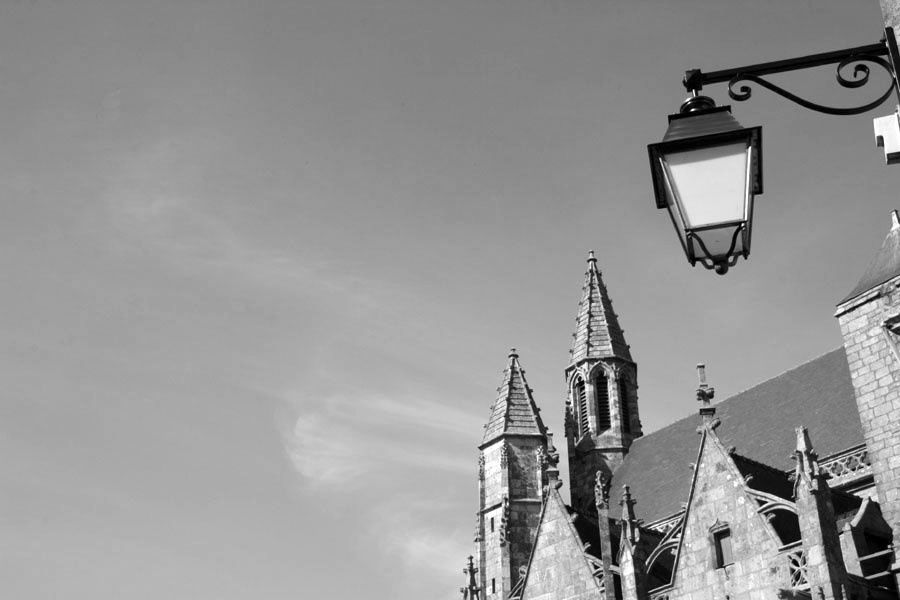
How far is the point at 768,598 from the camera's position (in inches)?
718

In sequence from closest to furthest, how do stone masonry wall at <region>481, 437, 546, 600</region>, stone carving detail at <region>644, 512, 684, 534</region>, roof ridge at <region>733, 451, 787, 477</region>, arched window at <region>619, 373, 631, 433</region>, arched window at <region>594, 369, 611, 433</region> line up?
roof ridge at <region>733, 451, 787, 477</region> → stone carving detail at <region>644, 512, 684, 534</region> → stone masonry wall at <region>481, 437, 546, 600</region> → arched window at <region>619, 373, 631, 433</region> → arched window at <region>594, 369, 611, 433</region>

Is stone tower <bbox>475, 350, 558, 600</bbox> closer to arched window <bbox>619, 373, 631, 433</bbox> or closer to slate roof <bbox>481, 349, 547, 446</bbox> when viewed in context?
slate roof <bbox>481, 349, 547, 446</bbox>

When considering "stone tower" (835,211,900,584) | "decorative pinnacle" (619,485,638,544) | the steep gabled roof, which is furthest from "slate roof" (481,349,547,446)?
"stone tower" (835,211,900,584)

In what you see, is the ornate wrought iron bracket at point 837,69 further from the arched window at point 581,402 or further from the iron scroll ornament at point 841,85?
the arched window at point 581,402

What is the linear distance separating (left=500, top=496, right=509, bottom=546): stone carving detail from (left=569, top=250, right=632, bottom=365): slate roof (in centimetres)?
999

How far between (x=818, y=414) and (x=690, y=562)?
740cm

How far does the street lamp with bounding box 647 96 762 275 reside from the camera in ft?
14.4

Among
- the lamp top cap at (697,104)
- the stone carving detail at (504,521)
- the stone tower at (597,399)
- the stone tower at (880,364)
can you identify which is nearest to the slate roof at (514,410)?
the stone carving detail at (504,521)

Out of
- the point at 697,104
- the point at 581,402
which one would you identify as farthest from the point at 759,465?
the point at 697,104

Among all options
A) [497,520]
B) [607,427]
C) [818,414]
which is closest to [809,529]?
[818,414]

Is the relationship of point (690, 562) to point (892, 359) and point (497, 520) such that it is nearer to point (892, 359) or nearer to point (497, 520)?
point (892, 359)

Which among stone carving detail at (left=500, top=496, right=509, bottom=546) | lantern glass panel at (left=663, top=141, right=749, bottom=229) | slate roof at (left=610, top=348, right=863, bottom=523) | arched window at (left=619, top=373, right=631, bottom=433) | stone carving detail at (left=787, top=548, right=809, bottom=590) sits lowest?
lantern glass panel at (left=663, top=141, right=749, bottom=229)

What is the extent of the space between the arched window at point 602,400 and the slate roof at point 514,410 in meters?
4.66

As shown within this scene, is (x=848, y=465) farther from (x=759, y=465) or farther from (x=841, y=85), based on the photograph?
(x=841, y=85)
